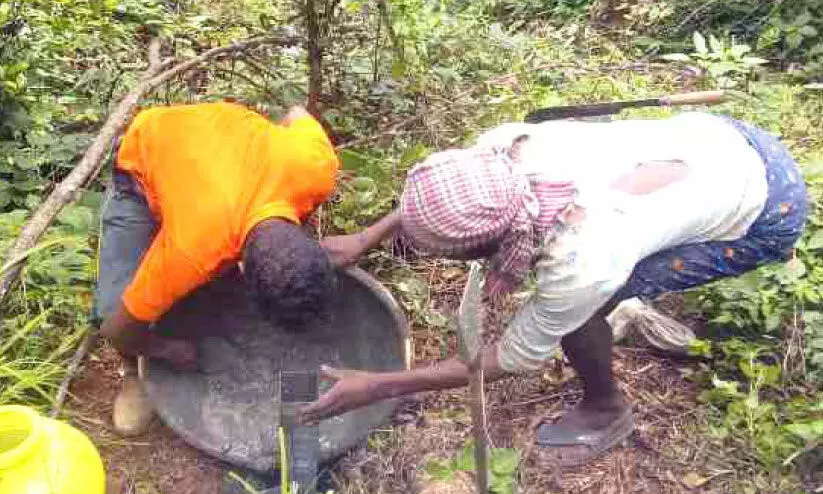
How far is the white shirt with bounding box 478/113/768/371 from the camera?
1938 millimetres

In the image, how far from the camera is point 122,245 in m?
2.47

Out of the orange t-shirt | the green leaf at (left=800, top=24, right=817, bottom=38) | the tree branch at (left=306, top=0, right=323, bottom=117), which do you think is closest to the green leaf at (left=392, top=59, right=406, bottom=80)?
the tree branch at (left=306, top=0, right=323, bottom=117)

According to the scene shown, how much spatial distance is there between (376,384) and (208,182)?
61cm

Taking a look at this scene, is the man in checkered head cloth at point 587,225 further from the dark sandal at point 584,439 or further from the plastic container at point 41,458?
the plastic container at point 41,458

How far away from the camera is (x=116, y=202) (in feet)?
8.14

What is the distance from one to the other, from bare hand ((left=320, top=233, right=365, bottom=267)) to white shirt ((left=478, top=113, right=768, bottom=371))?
1.65ft

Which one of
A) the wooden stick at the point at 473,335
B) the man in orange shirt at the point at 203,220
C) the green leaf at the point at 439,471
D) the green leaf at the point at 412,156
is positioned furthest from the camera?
the green leaf at the point at 412,156

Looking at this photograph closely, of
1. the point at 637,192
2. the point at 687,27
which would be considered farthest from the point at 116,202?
the point at 687,27

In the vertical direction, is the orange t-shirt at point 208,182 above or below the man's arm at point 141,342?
above

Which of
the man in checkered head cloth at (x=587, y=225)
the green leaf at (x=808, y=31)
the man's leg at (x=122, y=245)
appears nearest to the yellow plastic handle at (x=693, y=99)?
the man in checkered head cloth at (x=587, y=225)

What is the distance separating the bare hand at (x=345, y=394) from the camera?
79.0 inches

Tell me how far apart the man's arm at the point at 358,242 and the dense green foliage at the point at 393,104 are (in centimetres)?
45

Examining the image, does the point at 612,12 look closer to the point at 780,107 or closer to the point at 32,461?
the point at 780,107

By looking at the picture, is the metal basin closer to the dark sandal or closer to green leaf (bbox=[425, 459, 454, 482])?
green leaf (bbox=[425, 459, 454, 482])
